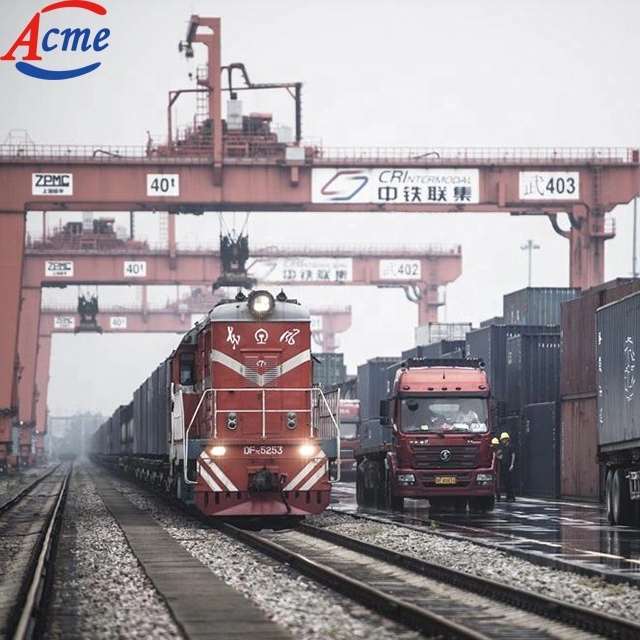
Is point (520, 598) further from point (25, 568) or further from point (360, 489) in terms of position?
point (360, 489)

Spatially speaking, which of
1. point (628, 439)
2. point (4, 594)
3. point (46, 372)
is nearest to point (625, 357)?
point (628, 439)

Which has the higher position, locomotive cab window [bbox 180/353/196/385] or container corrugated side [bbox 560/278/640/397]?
container corrugated side [bbox 560/278/640/397]

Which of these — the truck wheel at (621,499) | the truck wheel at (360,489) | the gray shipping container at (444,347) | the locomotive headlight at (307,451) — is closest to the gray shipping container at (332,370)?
the gray shipping container at (444,347)

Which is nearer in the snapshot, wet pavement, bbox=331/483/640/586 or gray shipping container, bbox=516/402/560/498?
wet pavement, bbox=331/483/640/586

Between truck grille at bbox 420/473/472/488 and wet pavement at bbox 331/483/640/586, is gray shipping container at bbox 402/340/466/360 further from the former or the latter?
truck grille at bbox 420/473/472/488

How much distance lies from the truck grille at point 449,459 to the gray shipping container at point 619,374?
11.1 feet

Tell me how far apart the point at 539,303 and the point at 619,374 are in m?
20.2

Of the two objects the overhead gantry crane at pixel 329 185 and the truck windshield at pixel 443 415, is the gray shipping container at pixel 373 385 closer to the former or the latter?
the overhead gantry crane at pixel 329 185

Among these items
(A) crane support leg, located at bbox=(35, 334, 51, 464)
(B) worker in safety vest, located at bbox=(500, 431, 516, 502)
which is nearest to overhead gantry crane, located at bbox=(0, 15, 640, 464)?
(B) worker in safety vest, located at bbox=(500, 431, 516, 502)

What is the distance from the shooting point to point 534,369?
3569 cm

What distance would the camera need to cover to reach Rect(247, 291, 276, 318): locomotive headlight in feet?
71.2

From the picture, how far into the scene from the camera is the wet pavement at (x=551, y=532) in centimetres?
1561

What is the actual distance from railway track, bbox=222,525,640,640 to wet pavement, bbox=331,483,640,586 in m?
1.47

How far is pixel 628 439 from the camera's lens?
69.3 feet
